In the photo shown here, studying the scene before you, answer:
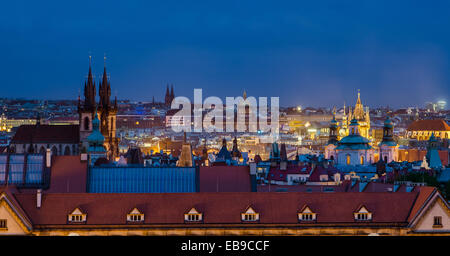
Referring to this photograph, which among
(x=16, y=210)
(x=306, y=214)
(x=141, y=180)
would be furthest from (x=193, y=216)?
(x=141, y=180)

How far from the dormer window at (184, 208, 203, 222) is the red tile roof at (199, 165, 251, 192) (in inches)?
289

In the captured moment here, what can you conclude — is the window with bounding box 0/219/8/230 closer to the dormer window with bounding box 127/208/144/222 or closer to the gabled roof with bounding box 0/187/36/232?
the gabled roof with bounding box 0/187/36/232

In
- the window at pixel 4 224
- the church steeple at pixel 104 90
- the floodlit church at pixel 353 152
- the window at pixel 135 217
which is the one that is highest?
the church steeple at pixel 104 90

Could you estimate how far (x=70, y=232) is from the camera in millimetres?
35250

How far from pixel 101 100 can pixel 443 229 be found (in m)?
93.2

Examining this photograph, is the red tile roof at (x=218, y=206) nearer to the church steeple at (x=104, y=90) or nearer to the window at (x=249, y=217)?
the window at (x=249, y=217)

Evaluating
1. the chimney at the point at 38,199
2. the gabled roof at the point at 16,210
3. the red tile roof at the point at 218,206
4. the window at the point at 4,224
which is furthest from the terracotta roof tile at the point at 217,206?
the window at the point at 4,224

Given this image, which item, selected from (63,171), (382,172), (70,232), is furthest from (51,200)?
(382,172)

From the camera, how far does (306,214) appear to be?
35.9 m

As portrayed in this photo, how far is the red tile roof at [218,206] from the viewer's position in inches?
1409

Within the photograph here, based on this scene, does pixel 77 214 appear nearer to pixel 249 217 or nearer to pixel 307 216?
pixel 249 217

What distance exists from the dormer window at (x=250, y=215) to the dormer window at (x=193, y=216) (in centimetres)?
186

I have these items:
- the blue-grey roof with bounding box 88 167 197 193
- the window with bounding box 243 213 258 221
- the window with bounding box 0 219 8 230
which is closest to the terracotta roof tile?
the window with bounding box 243 213 258 221
